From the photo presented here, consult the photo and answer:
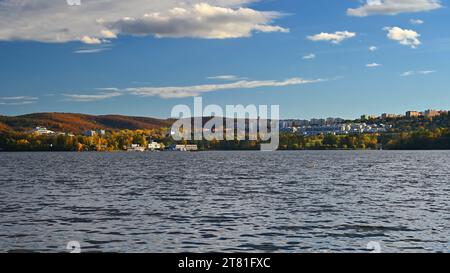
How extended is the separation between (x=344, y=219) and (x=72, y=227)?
56.6 ft

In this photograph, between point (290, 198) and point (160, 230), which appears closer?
point (160, 230)

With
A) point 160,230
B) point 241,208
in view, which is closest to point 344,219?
point 241,208

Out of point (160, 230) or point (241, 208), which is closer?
point (160, 230)

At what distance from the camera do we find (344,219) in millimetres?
38469

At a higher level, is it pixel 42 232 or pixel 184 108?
pixel 184 108

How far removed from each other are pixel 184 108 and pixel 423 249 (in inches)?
515

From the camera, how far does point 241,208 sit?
45.2m

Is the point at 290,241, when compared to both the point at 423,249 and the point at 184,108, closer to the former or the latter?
the point at 423,249

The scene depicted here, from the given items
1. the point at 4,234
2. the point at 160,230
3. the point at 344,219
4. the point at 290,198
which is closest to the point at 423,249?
the point at 344,219
